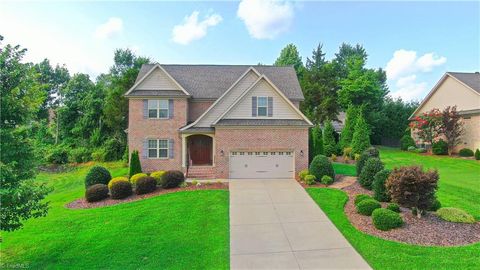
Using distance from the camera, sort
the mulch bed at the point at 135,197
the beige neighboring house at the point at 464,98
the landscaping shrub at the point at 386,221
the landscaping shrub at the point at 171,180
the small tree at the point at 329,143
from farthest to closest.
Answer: the small tree at the point at 329,143
the beige neighboring house at the point at 464,98
the landscaping shrub at the point at 171,180
the mulch bed at the point at 135,197
the landscaping shrub at the point at 386,221

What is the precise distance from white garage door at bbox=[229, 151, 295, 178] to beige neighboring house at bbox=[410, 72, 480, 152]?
20226 mm

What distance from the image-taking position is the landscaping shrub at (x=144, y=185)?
48.8 ft

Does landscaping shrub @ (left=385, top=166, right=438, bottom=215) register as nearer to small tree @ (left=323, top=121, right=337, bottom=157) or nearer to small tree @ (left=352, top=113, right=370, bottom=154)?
small tree @ (left=352, top=113, right=370, bottom=154)

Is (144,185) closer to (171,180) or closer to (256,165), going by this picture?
(171,180)

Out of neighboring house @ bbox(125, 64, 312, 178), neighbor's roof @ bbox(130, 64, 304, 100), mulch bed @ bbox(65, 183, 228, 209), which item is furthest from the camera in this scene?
neighbor's roof @ bbox(130, 64, 304, 100)

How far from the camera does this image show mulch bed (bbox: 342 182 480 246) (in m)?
8.45

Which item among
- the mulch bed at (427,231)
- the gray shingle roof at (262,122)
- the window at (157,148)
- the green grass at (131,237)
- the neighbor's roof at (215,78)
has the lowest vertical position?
the green grass at (131,237)

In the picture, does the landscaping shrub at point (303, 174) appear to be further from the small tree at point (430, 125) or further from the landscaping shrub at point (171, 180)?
the small tree at point (430, 125)

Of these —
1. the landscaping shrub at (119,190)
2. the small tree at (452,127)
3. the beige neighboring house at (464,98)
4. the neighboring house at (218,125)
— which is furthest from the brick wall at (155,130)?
the beige neighboring house at (464,98)

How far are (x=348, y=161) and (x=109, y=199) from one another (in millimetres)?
19490

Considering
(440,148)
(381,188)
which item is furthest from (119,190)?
(440,148)

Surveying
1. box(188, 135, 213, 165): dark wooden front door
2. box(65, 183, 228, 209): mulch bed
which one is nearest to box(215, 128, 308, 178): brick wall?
box(65, 183, 228, 209): mulch bed

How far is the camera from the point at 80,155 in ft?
96.0

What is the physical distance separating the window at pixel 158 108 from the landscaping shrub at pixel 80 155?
14161mm
